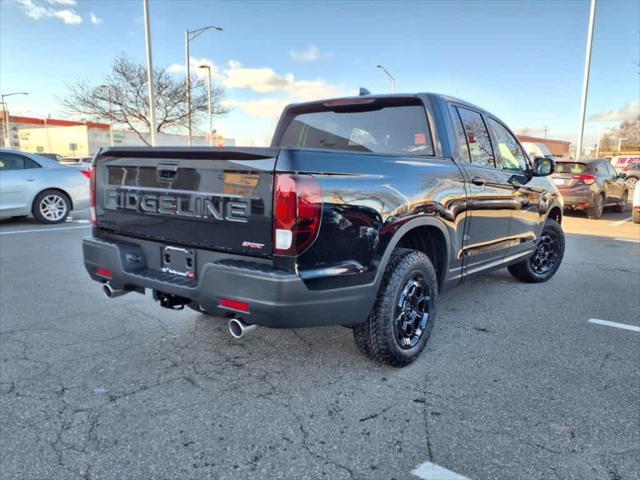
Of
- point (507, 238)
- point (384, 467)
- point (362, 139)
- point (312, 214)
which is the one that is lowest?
point (384, 467)

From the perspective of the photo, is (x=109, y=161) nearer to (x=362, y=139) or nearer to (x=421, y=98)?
(x=362, y=139)

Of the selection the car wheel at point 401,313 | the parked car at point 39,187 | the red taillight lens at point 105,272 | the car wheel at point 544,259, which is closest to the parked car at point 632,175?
the car wheel at point 544,259

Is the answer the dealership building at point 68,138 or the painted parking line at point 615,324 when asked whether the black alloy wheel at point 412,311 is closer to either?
the painted parking line at point 615,324

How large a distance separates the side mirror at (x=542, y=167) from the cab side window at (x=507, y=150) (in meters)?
0.11

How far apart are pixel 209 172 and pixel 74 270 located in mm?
3900

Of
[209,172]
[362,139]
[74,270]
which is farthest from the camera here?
[74,270]

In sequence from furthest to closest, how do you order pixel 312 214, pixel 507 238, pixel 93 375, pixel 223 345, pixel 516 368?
pixel 507 238 → pixel 223 345 → pixel 516 368 → pixel 93 375 → pixel 312 214

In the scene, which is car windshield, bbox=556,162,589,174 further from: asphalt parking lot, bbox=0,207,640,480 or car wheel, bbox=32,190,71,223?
car wheel, bbox=32,190,71,223

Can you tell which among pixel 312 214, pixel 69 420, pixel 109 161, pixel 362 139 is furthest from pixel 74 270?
pixel 312 214

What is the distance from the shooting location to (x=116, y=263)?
9.98 feet

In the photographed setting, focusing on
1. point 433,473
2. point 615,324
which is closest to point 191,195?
point 433,473

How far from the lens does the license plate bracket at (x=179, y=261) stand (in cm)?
277

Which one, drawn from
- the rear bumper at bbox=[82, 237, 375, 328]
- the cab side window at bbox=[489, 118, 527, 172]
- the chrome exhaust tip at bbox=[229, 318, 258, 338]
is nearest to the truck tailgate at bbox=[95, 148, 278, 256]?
the rear bumper at bbox=[82, 237, 375, 328]

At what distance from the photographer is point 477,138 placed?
13.4 feet
